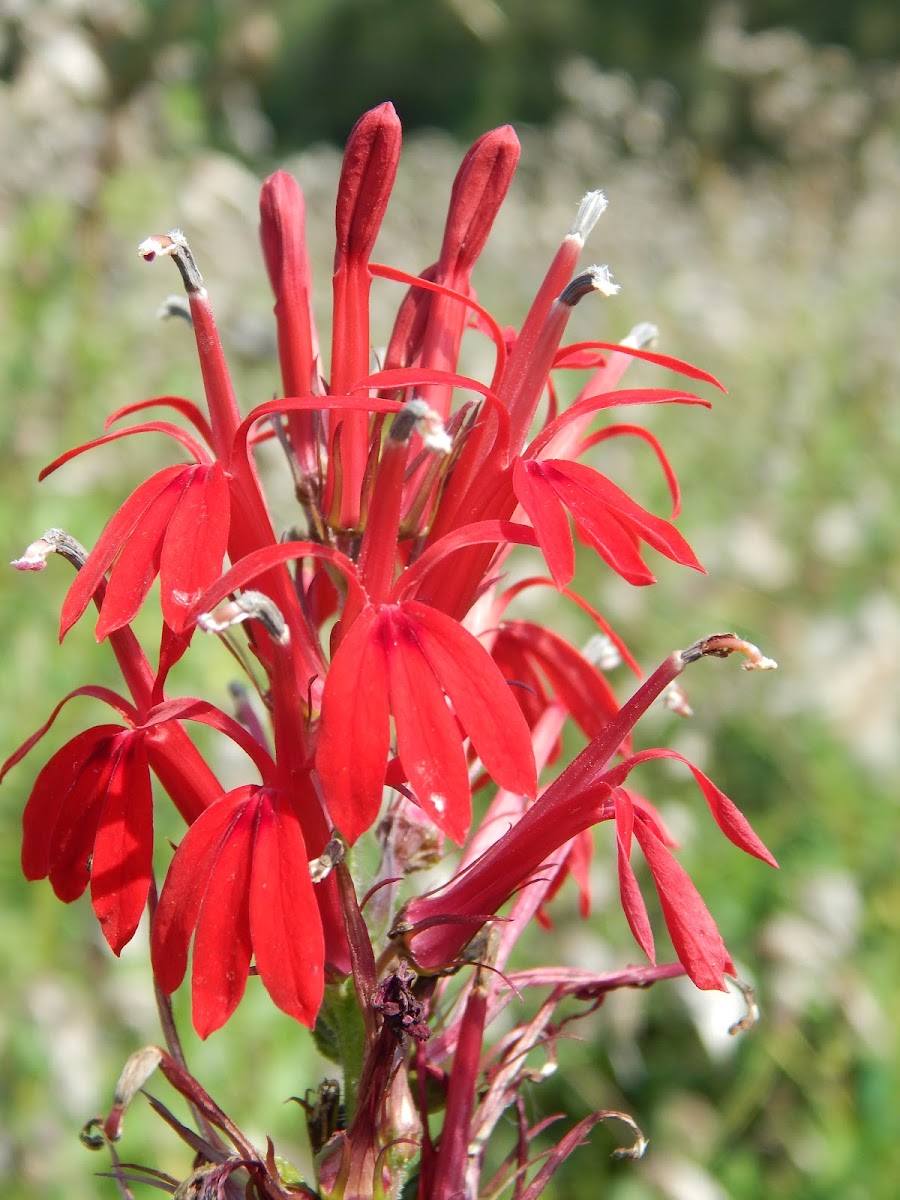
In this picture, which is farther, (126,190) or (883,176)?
(883,176)

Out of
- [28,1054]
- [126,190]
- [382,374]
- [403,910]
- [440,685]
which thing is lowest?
[28,1054]

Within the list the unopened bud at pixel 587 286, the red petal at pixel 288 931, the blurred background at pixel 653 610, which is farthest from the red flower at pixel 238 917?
the blurred background at pixel 653 610

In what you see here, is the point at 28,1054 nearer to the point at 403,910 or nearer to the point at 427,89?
the point at 403,910

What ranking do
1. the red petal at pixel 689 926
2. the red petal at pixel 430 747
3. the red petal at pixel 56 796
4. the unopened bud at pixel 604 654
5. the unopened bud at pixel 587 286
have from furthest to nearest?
the unopened bud at pixel 604 654
the unopened bud at pixel 587 286
the red petal at pixel 56 796
the red petal at pixel 689 926
the red petal at pixel 430 747

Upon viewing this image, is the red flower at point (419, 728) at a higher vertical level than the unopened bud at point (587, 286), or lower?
lower

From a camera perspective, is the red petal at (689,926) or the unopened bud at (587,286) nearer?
the red petal at (689,926)

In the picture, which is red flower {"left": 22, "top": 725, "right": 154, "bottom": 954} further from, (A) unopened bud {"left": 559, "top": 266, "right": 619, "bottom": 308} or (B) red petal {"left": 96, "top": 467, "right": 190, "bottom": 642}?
(A) unopened bud {"left": 559, "top": 266, "right": 619, "bottom": 308}

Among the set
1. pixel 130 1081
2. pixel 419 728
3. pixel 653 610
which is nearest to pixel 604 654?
pixel 419 728

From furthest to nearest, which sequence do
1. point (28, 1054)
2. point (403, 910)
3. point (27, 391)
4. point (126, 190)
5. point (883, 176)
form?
point (883, 176)
point (126, 190)
point (27, 391)
point (28, 1054)
point (403, 910)

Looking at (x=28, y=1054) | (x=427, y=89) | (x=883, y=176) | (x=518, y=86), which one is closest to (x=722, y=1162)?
(x=28, y=1054)

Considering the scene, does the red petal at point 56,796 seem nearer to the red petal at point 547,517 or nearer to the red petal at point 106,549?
the red petal at point 106,549
